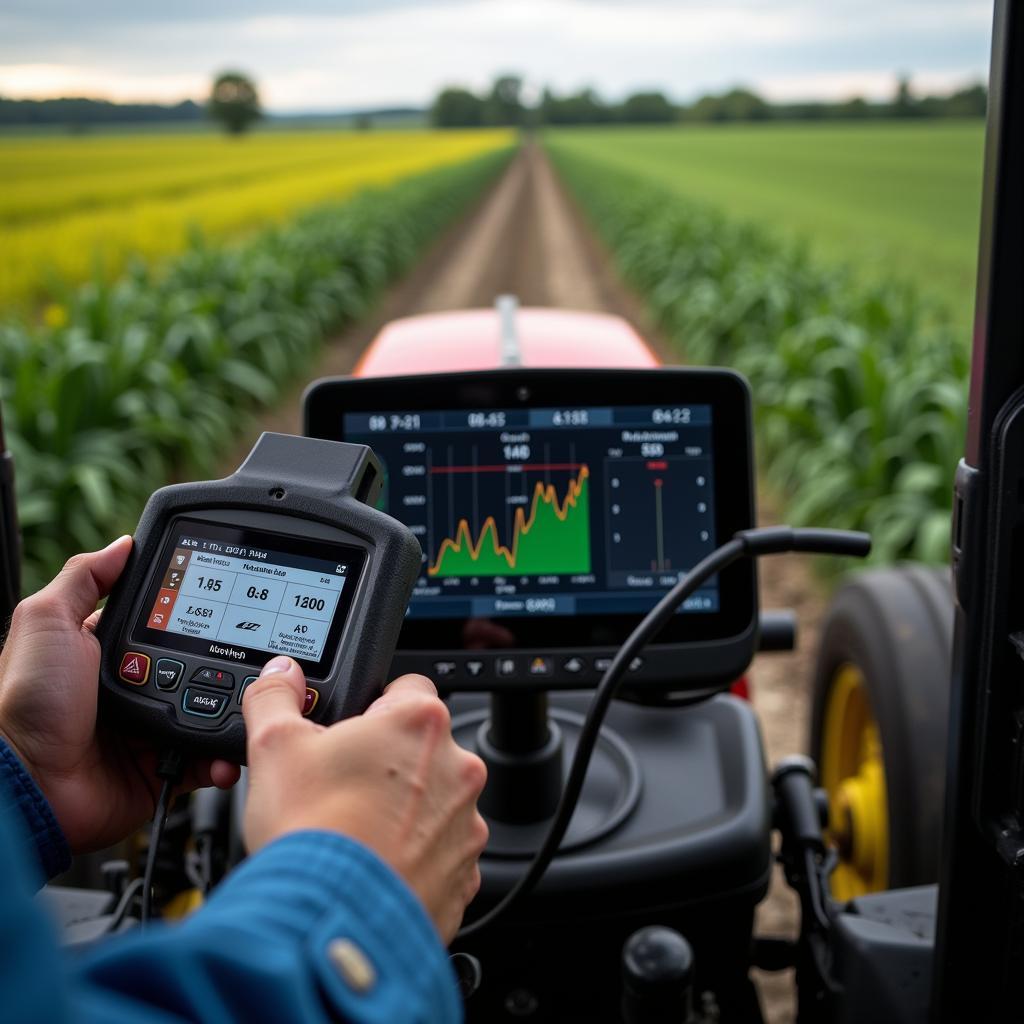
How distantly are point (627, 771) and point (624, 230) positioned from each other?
58.7 feet

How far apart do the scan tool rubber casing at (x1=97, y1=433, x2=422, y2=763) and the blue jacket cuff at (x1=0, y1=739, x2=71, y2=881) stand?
118 mm

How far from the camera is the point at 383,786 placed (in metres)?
0.88

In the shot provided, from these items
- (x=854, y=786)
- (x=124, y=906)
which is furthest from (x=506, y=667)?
(x=854, y=786)

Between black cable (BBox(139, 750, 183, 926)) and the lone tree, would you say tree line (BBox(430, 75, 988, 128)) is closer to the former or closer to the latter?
the lone tree

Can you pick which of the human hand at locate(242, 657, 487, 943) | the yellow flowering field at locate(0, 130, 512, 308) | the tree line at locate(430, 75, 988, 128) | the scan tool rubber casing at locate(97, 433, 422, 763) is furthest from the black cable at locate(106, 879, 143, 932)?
the tree line at locate(430, 75, 988, 128)

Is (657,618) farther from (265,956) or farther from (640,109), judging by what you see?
(640,109)

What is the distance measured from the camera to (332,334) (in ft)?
43.7

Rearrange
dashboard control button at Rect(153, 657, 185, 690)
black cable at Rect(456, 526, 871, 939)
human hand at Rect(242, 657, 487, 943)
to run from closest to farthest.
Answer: human hand at Rect(242, 657, 487, 943) → dashboard control button at Rect(153, 657, 185, 690) → black cable at Rect(456, 526, 871, 939)

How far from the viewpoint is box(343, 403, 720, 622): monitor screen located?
62.3 inches

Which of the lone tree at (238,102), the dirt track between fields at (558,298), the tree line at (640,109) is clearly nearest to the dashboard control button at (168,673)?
the dirt track between fields at (558,298)

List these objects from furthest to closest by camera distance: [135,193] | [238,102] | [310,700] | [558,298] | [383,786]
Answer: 1. [238,102]
2. [135,193]
3. [558,298]
4. [310,700]
5. [383,786]

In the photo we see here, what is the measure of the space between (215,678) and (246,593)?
0.10m

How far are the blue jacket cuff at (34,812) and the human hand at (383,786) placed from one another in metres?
0.28

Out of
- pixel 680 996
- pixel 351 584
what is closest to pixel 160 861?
pixel 680 996
